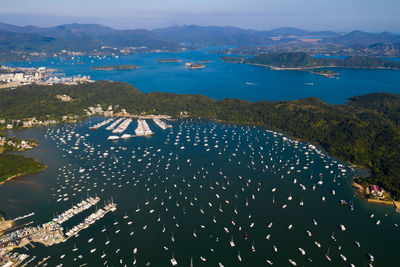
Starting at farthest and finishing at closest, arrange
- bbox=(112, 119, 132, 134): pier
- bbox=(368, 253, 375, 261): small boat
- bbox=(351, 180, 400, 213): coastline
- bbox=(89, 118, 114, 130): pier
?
bbox=(89, 118, 114, 130): pier < bbox=(112, 119, 132, 134): pier < bbox=(351, 180, 400, 213): coastline < bbox=(368, 253, 375, 261): small boat

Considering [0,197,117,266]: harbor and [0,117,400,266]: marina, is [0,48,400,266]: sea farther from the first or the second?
[0,197,117,266]: harbor

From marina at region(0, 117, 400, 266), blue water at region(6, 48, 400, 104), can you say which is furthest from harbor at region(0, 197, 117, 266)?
blue water at region(6, 48, 400, 104)

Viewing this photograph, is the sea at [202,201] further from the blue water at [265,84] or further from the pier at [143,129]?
the blue water at [265,84]

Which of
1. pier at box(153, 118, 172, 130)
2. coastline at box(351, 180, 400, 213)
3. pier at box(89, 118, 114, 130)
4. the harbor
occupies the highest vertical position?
pier at box(153, 118, 172, 130)

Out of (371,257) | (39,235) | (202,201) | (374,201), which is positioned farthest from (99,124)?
(371,257)

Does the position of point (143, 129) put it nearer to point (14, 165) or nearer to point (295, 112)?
point (14, 165)

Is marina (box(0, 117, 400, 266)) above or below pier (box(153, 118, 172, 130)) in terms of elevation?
below

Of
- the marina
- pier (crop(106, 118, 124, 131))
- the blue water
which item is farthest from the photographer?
the blue water
